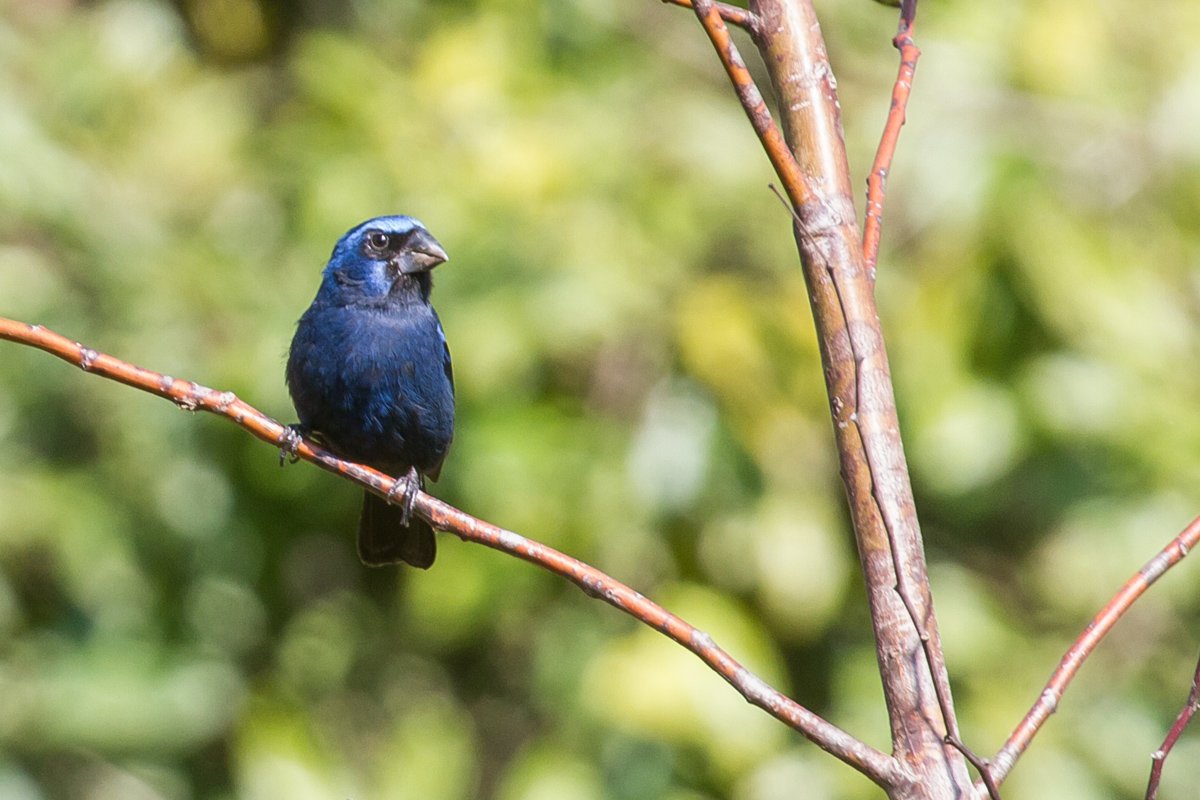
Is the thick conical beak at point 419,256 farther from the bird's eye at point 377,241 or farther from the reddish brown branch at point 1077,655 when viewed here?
the reddish brown branch at point 1077,655

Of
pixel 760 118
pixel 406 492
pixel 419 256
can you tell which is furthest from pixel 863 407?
pixel 419 256

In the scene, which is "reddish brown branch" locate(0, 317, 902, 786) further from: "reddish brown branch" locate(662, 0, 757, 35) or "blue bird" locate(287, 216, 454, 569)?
"blue bird" locate(287, 216, 454, 569)

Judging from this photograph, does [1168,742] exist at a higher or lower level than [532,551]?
lower

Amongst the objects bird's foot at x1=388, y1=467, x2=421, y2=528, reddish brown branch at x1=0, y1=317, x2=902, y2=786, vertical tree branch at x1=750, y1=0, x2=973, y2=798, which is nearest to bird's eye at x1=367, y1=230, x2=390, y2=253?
bird's foot at x1=388, y1=467, x2=421, y2=528

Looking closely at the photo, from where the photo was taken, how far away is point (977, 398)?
363 cm

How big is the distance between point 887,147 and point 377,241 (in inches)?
70.0

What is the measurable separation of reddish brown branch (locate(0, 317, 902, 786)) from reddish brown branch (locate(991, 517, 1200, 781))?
13 centimetres

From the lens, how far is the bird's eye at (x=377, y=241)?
11.1 feet

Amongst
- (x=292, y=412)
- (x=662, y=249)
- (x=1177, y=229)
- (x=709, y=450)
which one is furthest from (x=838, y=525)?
(x=292, y=412)

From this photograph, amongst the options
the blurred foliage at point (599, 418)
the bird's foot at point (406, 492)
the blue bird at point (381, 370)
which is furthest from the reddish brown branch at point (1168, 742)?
the blurred foliage at point (599, 418)

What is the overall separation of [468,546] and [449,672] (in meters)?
0.80

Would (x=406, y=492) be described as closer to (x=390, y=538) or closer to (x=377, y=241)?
(x=390, y=538)

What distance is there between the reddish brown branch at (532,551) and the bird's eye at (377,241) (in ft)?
3.92

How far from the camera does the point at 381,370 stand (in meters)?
3.20
